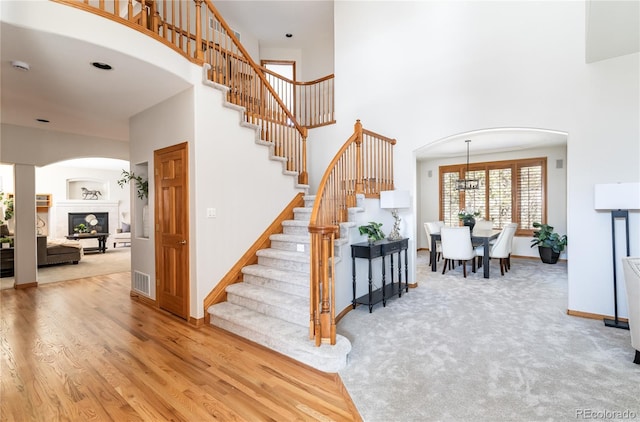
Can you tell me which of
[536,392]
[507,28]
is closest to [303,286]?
[536,392]

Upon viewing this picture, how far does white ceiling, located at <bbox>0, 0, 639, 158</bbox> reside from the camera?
9.05 ft

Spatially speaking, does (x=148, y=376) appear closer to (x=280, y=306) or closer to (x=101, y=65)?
(x=280, y=306)

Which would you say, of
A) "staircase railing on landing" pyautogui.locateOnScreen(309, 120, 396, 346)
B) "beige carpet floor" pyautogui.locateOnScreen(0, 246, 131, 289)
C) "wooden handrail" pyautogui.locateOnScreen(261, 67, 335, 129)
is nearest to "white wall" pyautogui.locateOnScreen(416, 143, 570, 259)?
"wooden handrail" pyautogui.locateOnScreen(261, 67, 335, 129)

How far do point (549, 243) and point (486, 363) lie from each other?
5.67 metres

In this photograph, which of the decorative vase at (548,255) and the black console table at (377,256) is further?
the decorative vase at (548,255)

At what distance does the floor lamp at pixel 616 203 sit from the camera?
10.5ft

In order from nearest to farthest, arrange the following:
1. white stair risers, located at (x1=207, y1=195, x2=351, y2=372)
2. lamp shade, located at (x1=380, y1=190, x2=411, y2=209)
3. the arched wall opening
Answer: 1. white stair risers, located at (x1=207, y1=195, x2=351, y2=372)
2. lamp shade, located at (x1=380, y1=190, x2=411, y2=209)
3. the arched wall opening

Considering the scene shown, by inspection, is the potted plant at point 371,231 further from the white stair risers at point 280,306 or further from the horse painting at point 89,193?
the horse painting at point 89,193

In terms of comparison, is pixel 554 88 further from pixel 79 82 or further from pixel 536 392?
pixel 79 82

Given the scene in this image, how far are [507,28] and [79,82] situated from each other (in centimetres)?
529

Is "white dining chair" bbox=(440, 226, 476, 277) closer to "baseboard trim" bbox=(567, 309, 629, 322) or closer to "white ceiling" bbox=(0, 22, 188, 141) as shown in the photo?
"baseboard trim" bbox=(567, 309, 629, 322)

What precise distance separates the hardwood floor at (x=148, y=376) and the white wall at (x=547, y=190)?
287 inches

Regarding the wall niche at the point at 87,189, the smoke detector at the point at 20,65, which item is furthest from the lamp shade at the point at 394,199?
the wall niche at the point at 87,189

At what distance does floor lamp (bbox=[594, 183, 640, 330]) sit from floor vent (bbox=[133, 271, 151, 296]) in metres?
5.68
